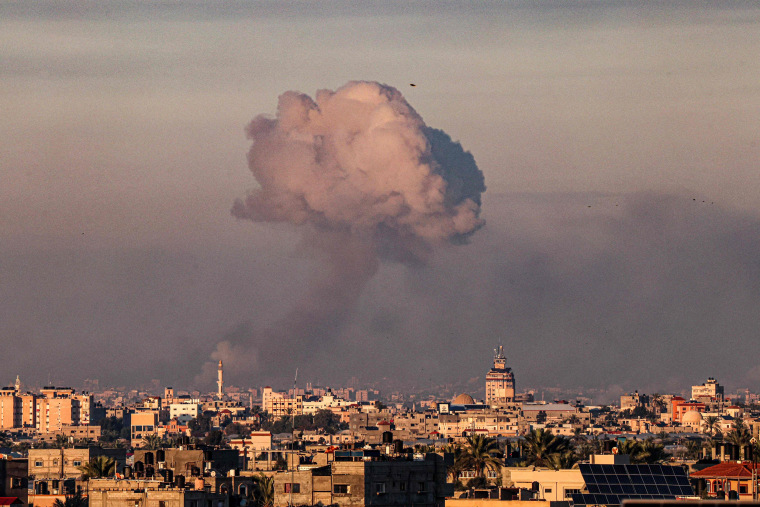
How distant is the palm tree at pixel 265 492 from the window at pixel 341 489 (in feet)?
32.7

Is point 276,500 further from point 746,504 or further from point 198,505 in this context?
point 746,504

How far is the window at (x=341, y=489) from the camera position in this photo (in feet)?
283

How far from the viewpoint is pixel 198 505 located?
8669 centimetres

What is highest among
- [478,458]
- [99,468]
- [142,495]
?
[478,458]

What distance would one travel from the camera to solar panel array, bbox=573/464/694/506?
76812 millimetres

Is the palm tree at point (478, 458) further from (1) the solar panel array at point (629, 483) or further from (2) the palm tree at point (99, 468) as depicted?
(1) the solar panel array at point (629, 483)

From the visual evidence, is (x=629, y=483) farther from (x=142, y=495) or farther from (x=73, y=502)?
(x=73, y=502)

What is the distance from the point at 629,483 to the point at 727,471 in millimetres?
30532

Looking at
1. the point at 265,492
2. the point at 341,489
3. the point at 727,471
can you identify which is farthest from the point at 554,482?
the point at 341,489

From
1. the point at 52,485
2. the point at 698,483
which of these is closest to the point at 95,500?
the point at 52,485

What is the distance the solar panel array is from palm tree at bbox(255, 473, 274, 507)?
A: 23657 millimetres

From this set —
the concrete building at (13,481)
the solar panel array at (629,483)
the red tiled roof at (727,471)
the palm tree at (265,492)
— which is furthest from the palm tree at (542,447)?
the solar panel array at (629,483)

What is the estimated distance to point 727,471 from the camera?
351 ft

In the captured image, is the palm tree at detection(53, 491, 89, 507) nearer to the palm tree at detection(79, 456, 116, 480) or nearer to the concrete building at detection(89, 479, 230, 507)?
the concrete building at detection(89, 479, 230, 507)
